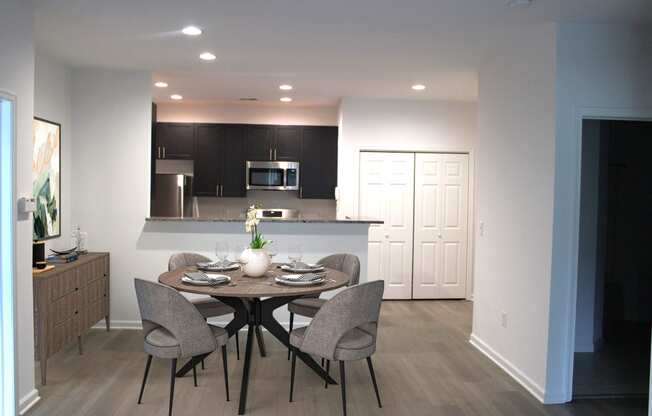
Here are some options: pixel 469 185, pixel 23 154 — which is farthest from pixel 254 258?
pixel 469 185

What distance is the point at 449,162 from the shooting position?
20.3ft

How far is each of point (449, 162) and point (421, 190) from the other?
50 centimetres

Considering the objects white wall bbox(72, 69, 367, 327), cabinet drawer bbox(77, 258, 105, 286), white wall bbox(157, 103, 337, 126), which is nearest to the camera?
cabinet drawer bbox(77, 258, 105, 286)

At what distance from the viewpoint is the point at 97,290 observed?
432 centimetres

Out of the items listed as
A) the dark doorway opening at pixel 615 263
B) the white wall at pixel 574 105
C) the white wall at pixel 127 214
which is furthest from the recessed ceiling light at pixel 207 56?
the dark doorway opening at pixel 615 263

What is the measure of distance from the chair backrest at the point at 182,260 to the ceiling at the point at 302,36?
5.52 ft

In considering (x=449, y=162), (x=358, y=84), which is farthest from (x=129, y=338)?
(x=449, y=162)

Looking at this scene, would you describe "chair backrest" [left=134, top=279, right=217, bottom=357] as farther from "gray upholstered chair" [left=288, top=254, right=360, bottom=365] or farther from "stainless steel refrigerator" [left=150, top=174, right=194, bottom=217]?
"stainless steel refrigerator" [left=150, top=174, right=194, bottom=217]

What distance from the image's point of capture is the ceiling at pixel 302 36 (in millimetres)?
3053

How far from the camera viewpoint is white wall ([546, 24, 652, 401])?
3.16 meters

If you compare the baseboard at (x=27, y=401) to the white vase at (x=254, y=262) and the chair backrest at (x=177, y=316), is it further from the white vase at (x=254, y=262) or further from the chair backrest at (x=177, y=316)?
the white vase at (x=254, y=262)

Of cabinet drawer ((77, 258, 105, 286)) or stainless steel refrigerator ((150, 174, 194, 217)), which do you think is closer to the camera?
cabinet drawer ((77, 258, 105, 286))

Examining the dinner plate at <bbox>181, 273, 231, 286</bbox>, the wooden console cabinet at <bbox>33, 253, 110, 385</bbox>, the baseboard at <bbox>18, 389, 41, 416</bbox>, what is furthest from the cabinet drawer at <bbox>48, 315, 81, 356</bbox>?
the dinner plate at <bbox>181, 273, 231, 286</bbox>

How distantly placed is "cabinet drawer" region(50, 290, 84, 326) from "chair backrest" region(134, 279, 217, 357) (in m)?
1.08
